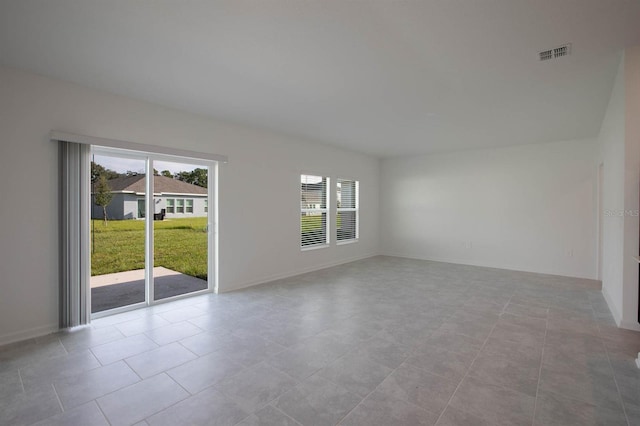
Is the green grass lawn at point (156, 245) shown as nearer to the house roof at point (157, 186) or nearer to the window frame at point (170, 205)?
the window frame at point (170, 205)

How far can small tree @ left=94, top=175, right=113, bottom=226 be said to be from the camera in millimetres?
3538

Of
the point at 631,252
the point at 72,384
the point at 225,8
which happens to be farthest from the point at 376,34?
the point at 72,384

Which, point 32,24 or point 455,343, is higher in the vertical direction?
point 32,24

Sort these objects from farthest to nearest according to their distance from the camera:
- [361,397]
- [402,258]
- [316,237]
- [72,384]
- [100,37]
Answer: [402,258], [316,237], [100,37], [72,384], [361,397]

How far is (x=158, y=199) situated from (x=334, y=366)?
125 inches

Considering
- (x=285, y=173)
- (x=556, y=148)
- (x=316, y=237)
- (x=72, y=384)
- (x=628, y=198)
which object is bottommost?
(x=72, y=384)


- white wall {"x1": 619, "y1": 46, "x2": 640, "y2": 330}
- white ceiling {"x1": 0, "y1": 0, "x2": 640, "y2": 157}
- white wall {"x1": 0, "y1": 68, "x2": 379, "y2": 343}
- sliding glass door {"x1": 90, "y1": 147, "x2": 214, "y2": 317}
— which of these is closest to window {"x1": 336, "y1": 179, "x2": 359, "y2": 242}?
white wall {"x1": 0, "y1": 68, "x2": 379, "y2": 343}

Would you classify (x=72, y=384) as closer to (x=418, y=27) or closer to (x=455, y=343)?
(x=455, y=343)

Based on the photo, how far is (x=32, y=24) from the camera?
7.23ft

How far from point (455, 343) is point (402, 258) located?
4865 mm

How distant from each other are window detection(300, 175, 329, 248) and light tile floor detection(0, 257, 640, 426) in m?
2.18

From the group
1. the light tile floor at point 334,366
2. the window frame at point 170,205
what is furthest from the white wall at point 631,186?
the window frame at point 170,205

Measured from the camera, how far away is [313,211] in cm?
631

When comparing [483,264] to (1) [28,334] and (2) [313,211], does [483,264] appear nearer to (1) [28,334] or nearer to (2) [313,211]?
(2) [313,211]
